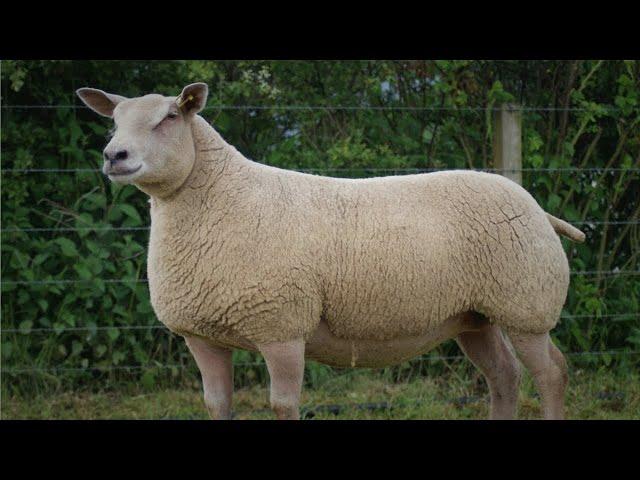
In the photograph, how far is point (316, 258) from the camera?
4.42 meters

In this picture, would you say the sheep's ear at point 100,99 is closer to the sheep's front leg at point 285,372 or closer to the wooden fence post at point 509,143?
the sheep's front leg at point 285,372

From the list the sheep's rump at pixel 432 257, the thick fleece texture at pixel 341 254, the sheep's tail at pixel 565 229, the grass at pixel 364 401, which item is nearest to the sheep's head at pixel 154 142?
the thick fleece texture at pixel 341 254

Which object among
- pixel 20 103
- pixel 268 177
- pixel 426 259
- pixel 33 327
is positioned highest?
pixel 20 103

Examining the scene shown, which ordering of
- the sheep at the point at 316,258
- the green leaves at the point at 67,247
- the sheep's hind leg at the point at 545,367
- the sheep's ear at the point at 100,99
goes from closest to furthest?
the sheep at the point at 316,258 < the sheep's ear at the point at 100,99 < the sheep's hind leg at the point at 545,367 < the green leaves at the point at 67,247

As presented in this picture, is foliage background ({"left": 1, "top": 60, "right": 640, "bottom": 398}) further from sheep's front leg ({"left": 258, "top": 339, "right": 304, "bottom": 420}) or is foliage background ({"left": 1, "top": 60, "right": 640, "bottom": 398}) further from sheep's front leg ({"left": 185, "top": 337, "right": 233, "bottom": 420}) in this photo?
sheep's front leg ({"left": 258, "top": 339, "right": 304, "bottom": 420})

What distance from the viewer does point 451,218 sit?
469 cm

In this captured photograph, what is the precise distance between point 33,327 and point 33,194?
918mm

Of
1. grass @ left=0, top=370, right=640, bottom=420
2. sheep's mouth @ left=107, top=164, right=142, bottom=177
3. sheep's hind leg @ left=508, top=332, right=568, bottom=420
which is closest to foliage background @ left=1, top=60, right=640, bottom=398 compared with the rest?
grass @ left=0, top=370, right=640, bottom=420

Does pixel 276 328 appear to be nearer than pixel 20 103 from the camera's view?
Yes

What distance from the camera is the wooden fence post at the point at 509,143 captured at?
6.29 metres

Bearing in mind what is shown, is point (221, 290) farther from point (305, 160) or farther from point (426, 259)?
point (305, 160)

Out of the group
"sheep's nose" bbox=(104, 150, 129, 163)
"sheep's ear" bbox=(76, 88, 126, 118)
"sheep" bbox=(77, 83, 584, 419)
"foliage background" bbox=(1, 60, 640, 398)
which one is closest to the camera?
"sheep's nose" bbox=(104, 150, 129, 163)

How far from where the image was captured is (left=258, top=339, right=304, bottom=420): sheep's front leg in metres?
4.35

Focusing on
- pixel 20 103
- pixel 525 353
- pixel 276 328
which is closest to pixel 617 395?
pixel 525 353
